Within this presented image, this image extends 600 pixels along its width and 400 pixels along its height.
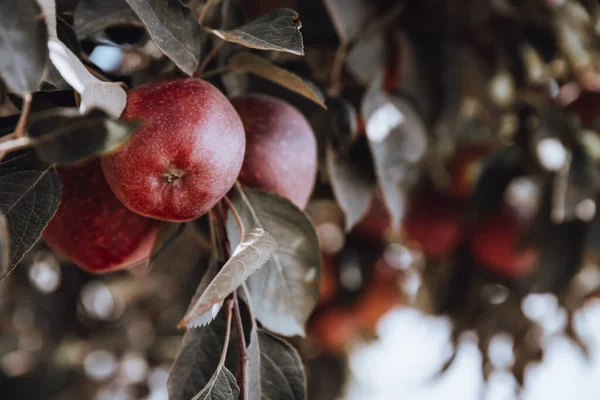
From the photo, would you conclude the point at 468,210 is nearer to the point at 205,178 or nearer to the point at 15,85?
the point at 205,178

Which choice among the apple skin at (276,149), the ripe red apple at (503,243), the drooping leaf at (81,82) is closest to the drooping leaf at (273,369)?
the apple skin at (276,149)

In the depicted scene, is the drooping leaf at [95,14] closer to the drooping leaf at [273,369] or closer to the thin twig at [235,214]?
the thin twig at [235,214]

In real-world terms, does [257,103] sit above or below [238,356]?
above

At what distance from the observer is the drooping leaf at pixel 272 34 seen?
1.45 feet

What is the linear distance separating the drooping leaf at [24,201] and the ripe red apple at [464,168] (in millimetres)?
957

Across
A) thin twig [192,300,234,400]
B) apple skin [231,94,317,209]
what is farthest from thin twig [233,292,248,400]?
apple skin [231,94,317,209]

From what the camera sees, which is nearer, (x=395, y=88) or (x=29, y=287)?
(x=395, y=88)

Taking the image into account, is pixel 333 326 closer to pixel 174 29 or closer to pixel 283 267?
pixel 283 267

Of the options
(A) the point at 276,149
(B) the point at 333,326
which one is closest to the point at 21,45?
(A) the point at 276,149

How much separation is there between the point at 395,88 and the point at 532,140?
0.97 feet

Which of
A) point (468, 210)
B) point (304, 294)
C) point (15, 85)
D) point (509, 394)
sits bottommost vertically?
point (509, 394)

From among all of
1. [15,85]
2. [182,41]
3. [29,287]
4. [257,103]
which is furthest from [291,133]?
[29,287]

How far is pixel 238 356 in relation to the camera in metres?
0.51

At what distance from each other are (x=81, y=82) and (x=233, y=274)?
6.1 inches
